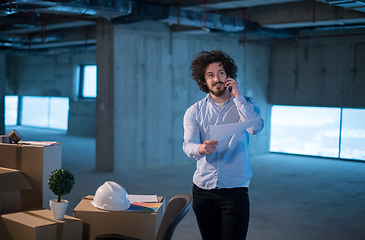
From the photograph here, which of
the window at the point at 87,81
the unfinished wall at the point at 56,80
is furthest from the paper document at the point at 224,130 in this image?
the window at the point at 87,81

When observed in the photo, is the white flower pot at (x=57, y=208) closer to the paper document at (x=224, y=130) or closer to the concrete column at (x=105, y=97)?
the paper document at (x=224, y=130)

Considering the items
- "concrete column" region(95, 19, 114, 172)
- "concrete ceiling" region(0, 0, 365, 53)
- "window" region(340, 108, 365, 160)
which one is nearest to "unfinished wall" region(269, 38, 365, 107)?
"window" region(340, 108, 365, 160)

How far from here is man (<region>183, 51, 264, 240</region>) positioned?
2.12 meters

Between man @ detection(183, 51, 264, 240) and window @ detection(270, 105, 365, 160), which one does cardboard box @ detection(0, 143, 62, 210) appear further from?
window @ detection(270, 105, 365, 160)

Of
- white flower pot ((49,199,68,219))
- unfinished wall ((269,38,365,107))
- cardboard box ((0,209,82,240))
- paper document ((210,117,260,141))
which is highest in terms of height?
unfinished wall ((269,38,365,107))

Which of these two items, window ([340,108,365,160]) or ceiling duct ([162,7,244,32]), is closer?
ceiling duct ([162,7,244,32])

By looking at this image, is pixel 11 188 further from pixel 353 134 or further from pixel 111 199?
pixel 353 134

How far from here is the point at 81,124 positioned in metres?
12.9

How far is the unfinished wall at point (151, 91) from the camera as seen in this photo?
7.23 m

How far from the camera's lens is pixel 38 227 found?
7.63 feet

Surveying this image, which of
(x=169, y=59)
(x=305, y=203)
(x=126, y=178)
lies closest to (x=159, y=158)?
(x=126, y=178)

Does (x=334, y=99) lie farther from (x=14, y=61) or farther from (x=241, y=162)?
(x=14, y=61)

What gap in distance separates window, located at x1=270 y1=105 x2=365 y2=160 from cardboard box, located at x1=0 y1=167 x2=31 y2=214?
7970 millimetres

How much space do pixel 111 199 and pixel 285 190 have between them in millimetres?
4088
